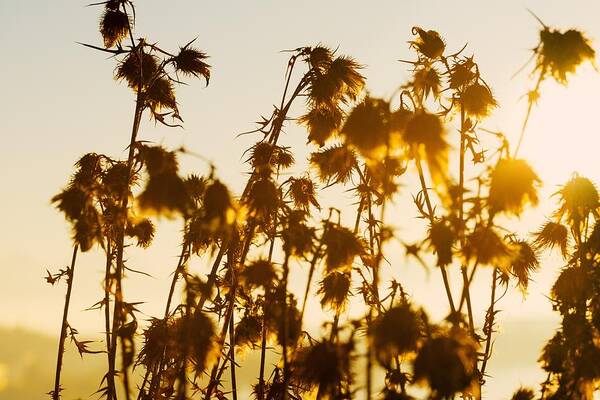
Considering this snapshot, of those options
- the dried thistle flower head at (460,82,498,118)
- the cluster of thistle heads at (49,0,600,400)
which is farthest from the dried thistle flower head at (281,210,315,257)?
the dried thistle flower head at (460,82,498,118)

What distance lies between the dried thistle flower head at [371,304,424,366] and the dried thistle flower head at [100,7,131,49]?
198 inches

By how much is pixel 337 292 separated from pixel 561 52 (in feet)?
7.71

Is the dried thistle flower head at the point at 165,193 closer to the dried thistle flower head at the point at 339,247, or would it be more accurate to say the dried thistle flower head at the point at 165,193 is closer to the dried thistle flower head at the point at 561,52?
the dried thistle flower head at the point at 339,247

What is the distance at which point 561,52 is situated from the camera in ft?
12.9

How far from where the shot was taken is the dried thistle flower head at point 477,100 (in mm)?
6637

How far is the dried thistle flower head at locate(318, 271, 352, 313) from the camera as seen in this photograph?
5438 millimetres

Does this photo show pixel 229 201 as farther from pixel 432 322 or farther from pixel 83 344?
pixel 83 344

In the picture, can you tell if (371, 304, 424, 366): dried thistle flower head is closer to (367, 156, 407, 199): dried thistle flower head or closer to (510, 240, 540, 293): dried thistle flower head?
(367, 156, 407, 199): dried thistle flower head

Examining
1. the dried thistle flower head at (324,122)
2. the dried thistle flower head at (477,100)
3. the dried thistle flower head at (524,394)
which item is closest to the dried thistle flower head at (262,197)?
the dried thistle flower head at (324,122)

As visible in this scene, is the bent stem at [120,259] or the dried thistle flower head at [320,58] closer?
the bent stem at [120,259]

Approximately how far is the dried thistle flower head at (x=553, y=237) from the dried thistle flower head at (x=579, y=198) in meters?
0.65

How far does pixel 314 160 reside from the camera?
6824 mm

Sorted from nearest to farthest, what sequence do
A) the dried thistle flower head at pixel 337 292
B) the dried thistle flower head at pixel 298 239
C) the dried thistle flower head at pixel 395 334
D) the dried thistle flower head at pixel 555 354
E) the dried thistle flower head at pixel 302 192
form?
1. the dried thistle flower head at pixel 395 334
2. the dried thistle flower head at pixel 298 239
3. the dried thistle flower head at pixel 337 292
4. the dried thistle flower head at pixel 555 354
5. the dried thistle flower head at pixel 302 192

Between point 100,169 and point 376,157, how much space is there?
3.63 metres
